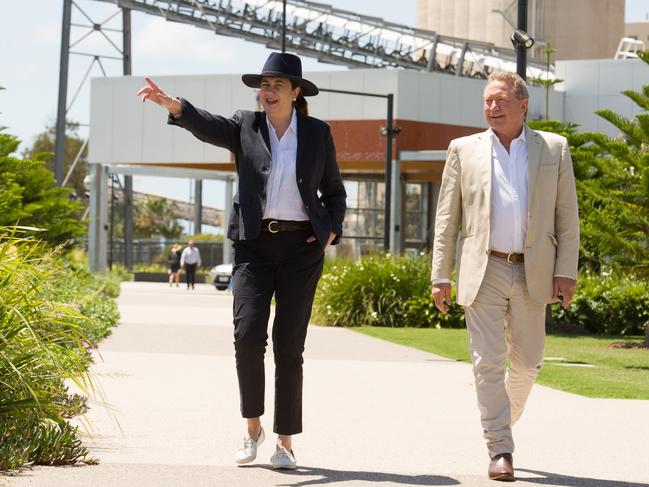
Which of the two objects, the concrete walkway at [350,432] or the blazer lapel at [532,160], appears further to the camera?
the blazer lapel at [532,160]

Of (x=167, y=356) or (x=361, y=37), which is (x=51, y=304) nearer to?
(x=167, y=356)

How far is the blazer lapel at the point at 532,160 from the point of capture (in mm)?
6713

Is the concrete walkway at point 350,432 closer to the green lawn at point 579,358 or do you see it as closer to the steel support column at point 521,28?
the green lawn at point 579,358

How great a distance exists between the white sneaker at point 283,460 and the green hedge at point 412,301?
15546 millimetres

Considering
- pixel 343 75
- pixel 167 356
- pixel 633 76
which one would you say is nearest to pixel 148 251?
pixel 343 75

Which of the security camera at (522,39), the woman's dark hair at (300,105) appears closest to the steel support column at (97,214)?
the security camera at (522,39)

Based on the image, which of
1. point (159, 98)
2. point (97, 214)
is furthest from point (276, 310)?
point (97, 214)

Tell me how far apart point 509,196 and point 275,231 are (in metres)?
1.14

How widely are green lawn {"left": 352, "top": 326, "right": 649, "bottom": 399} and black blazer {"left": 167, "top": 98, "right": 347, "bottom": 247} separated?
4832 millimetres

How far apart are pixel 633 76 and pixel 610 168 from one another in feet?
96.7

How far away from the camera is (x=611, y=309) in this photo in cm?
2205

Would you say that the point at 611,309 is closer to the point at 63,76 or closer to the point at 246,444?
the point at 246,444

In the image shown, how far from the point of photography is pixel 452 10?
264ft

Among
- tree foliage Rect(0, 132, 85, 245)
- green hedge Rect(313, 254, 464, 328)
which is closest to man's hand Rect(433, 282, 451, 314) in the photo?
tree foliage Rect(0, 132, 85, 245)
